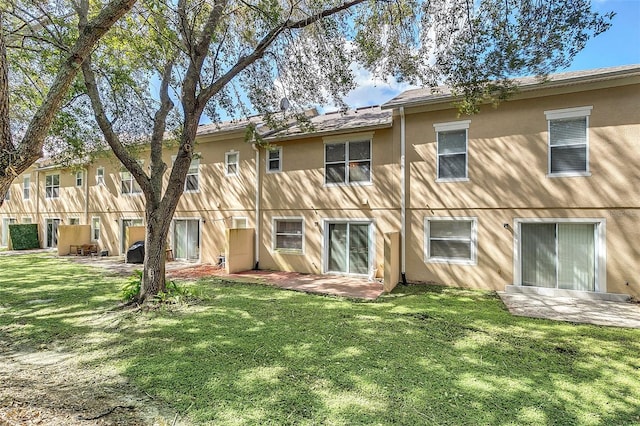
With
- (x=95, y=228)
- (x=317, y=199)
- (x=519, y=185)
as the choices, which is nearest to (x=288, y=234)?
(x=317, y=199)

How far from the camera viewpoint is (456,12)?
6621 millimetres

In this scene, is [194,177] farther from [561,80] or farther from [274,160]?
[561,80]

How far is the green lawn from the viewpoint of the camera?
351 centimetres

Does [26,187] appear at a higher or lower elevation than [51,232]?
higher

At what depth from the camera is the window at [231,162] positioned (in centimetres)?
1387

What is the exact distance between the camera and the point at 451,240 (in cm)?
997

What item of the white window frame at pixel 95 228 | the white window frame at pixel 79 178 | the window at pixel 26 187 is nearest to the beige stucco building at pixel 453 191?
the white window frame at pixel 95 228

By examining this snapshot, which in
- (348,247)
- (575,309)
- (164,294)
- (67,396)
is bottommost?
(575,309)

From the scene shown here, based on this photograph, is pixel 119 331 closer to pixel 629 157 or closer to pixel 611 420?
pixel 611 420

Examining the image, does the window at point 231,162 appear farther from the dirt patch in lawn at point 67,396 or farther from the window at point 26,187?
the window at point 26,187

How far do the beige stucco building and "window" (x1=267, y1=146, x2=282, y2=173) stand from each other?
0.04m

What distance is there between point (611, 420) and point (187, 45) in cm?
969

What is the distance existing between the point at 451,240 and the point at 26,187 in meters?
29.0

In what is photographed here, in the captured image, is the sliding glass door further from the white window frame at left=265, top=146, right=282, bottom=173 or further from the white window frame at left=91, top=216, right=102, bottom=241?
the white window frame at left=91, top=216, right=102, bottom=241
